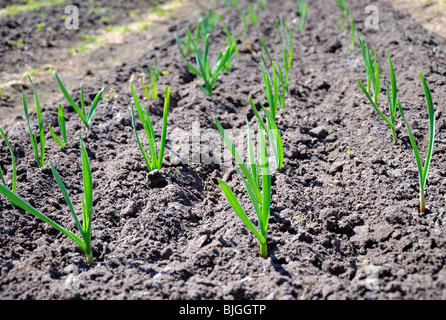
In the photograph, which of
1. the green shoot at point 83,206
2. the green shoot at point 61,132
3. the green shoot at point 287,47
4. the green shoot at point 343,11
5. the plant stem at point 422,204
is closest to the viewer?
the green shoot at point 83,206

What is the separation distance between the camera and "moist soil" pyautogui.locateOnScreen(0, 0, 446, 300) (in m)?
1.54

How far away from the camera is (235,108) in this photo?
3.10m

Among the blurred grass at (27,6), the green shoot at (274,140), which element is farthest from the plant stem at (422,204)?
the blurred grass at (27,6)

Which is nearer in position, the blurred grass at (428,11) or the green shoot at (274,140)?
the green shoot at (274,140)

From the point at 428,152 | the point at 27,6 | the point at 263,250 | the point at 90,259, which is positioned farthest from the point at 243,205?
the point at 27,6

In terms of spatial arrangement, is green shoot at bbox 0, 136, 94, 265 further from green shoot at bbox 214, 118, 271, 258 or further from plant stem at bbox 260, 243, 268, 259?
plant stem at bbox 260, 243, 268, 259

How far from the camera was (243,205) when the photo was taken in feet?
6.60

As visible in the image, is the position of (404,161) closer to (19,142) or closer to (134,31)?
(19,142)

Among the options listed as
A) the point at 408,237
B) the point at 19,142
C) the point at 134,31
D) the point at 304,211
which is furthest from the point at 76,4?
the point at 408,237

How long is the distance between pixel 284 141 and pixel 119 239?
120cm

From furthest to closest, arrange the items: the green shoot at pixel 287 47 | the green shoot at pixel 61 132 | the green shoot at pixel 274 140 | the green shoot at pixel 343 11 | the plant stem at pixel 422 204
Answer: the green shoot at pixel 343 11 < the green shoot at pixel 287 47 < the green shoot at pixel 61 132 < the green shoot at pixel 274 140 < the plant stem at pixel 422 204

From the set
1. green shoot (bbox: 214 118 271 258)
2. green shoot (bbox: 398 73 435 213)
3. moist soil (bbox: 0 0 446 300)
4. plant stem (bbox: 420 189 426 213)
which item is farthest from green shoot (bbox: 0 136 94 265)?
plant stem (bbox: 420 189 426 213)

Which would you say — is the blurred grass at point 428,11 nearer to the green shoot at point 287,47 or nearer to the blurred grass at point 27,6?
the green shoot at point 287,47

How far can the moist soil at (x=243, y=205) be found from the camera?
1538 millimetres
